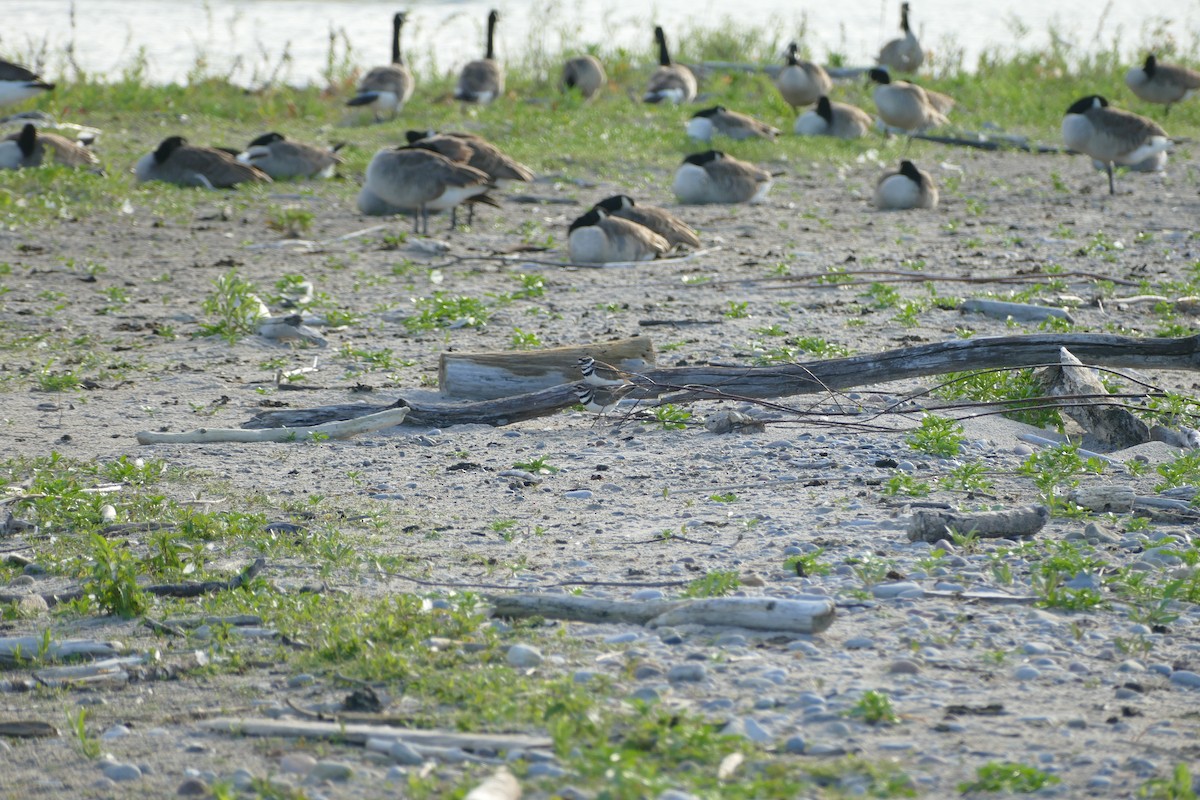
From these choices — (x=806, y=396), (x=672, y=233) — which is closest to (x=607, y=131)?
(x=672, y=233)

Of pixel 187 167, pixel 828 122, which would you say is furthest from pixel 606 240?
pixel 828 122

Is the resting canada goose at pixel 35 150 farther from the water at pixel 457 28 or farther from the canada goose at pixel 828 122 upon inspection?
the canada goose at pixel 828 122

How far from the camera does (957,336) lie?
8.52m

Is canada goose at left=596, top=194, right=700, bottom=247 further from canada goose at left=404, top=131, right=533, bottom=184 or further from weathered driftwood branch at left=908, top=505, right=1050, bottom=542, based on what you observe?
weathered driftwood branch at left=908, top=505, right=1050, bottom=542

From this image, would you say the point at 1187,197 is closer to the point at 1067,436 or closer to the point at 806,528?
the point at 1067,436

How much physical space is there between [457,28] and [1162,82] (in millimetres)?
17792

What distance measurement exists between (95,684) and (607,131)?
16123 mm

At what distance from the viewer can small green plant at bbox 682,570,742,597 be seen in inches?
173

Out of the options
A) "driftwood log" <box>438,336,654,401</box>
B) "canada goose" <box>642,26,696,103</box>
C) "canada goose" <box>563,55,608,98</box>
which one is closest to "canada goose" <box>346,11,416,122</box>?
"canada goose" <box>563,55,608,98</box>

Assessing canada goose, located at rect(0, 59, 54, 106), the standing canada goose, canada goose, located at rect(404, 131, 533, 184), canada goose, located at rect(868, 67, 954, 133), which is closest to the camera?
the standing canada goose

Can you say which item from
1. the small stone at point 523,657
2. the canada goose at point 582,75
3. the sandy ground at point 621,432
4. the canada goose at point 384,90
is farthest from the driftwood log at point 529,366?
the canada goose at point 582,75

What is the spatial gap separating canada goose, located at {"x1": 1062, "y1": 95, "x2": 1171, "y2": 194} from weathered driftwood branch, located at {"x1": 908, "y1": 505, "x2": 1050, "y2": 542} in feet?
38.3

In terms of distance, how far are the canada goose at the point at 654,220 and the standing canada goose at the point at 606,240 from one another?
41cm

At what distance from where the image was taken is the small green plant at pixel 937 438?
6074mm
